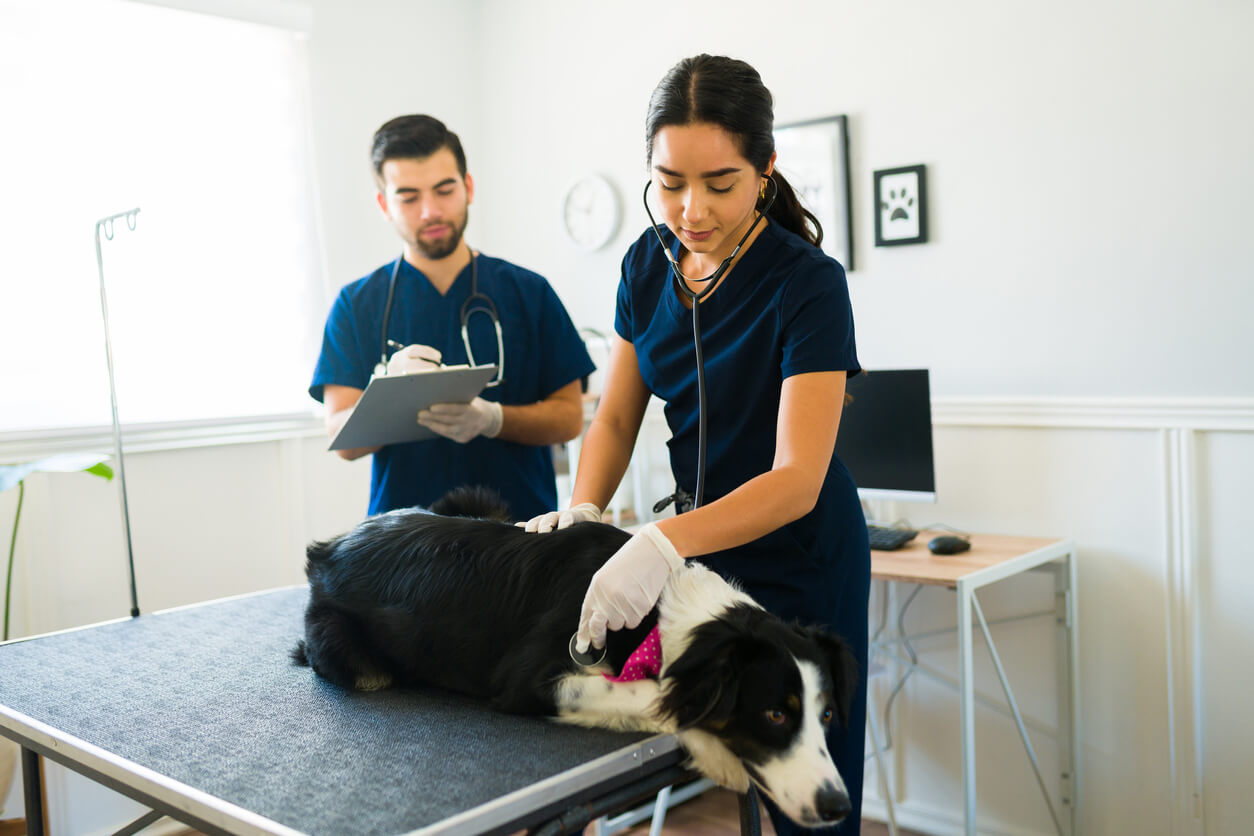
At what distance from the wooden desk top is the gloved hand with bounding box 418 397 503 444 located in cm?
103

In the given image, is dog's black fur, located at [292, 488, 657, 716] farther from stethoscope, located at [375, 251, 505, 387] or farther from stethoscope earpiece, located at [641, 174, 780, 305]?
stethoscope, located at [375, 251, 505, 387]

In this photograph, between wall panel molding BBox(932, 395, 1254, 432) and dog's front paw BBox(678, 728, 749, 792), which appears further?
wall panel molding BBox(932, 395, 1254, 432)

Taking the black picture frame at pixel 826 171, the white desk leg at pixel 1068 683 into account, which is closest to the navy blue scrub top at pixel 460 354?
the black picture frame at pixel 826 171

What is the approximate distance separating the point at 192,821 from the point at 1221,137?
247 centimetres

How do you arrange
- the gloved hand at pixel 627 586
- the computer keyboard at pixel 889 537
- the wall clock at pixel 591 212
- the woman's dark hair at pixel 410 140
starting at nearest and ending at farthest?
the gloved hand at pixel 627 586 → the woman's dark hair at pixel 410 140 → the computer keyboard at pixel 889 537 → the wall clock at pixel 591 212

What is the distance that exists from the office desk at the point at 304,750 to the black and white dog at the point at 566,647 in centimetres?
4

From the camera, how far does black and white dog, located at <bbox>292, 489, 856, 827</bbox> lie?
1.07 m

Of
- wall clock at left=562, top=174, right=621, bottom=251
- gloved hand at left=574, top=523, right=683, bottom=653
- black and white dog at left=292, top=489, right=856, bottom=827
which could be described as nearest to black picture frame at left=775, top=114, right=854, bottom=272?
wall clock at left=562, top=174, right=621, bottom=251

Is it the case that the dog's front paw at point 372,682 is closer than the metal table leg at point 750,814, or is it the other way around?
the metal table leg at point 750,814

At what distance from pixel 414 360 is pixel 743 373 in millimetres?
703

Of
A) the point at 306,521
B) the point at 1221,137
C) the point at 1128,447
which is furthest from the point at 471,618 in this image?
the point at 306,521

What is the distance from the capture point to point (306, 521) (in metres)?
3.37

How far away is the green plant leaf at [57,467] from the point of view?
2346mm

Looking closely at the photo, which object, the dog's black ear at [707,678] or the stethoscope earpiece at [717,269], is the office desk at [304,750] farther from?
the stethoscope earpiece at [717,269]
